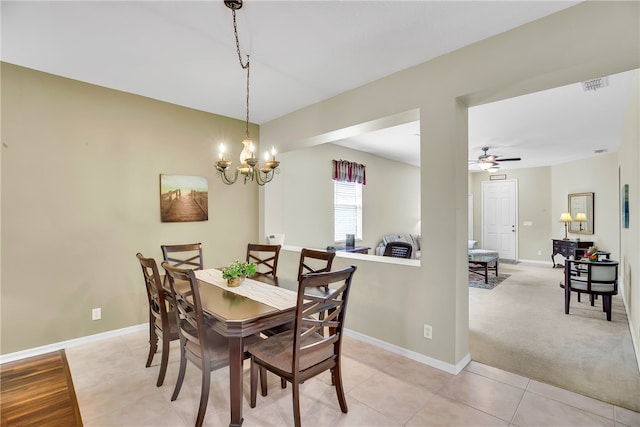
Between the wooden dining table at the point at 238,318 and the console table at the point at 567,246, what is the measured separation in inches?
A: 283

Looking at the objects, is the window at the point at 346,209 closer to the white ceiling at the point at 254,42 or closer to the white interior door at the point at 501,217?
the white ceiling at the point at 254,42

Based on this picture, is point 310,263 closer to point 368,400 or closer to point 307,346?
point 368,400

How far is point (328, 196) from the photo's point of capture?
570 centimetres

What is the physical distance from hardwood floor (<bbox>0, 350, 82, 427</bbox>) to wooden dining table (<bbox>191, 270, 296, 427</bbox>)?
3.73ft

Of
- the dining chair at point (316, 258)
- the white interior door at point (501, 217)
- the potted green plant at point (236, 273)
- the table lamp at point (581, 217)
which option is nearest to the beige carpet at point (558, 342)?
the dining chair at point (316, 258)

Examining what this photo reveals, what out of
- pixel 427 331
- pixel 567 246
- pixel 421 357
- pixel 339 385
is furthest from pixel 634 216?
pixel 567 246

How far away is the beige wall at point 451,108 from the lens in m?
1.95

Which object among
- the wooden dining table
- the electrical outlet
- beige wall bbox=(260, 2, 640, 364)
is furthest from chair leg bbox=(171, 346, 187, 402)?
the electrical outlet

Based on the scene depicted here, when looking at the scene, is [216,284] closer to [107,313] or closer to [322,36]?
[107,313]

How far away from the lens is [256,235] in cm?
463

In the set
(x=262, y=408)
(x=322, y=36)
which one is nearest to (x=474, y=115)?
(x=322, y=36)

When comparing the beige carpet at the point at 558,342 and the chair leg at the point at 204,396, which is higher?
the chair leg at the point at 204,396

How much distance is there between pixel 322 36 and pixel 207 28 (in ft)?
2.85

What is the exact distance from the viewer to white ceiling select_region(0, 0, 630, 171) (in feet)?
6.76
